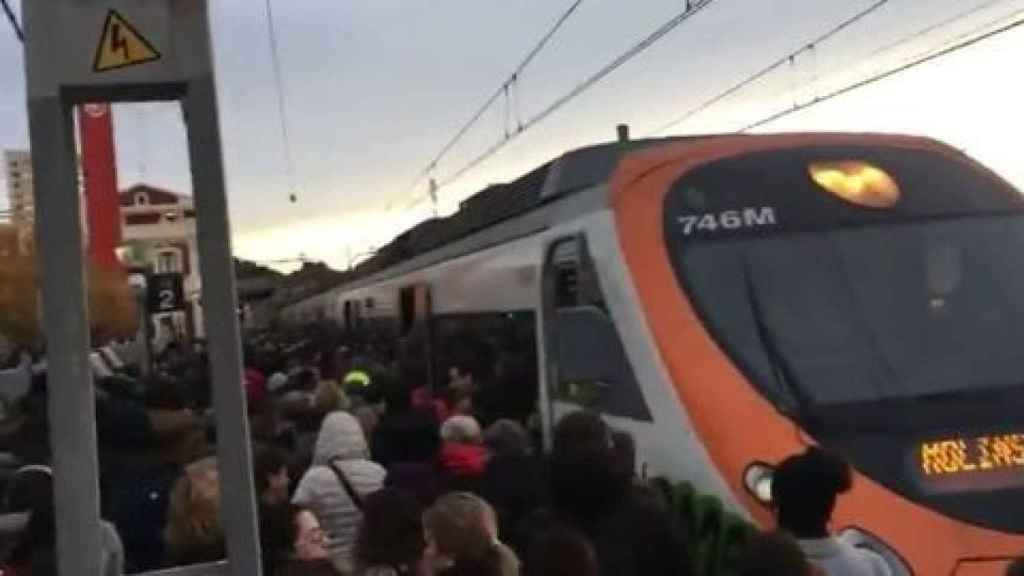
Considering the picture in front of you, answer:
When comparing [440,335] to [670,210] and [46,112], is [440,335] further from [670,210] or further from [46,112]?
[46,112]

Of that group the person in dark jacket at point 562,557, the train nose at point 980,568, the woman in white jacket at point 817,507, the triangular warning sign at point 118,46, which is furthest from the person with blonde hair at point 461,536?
the train nose at point 980,568

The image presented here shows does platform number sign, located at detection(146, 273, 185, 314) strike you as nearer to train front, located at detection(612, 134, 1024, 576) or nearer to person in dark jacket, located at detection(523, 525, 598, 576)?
train front, located at detection(612, 134, 1024, 576)

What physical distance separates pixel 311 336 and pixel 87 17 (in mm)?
28055

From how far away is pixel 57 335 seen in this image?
2725 mm

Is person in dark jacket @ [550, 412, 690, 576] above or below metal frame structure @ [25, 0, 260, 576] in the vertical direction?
below

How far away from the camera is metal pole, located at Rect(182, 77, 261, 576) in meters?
2.70

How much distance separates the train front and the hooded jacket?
1.56 meters

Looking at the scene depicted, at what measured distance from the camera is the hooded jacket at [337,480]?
6480 mm

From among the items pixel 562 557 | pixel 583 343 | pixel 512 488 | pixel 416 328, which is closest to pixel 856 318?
pixel 583 343

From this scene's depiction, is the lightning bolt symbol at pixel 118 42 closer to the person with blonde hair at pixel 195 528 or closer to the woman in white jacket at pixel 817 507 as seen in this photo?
the person with blonde hair at pixel 195 528

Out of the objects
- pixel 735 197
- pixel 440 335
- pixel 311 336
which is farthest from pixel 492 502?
pixel 311 336

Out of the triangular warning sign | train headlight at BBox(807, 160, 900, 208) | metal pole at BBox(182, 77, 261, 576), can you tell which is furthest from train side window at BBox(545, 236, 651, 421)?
the triangular warning sign

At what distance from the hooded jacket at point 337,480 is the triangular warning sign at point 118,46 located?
366cm

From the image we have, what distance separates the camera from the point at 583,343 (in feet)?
27.7
